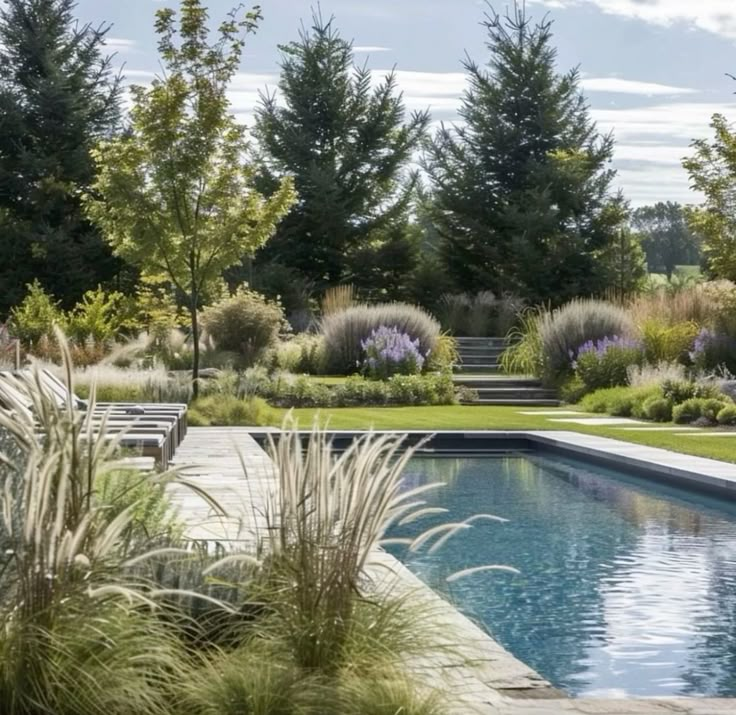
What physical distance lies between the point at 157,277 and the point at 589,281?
13.4m

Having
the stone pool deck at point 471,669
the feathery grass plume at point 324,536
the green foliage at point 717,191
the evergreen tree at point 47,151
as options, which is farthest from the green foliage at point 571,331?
the feathery grass plume at point 324,536

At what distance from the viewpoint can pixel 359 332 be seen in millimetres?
20969

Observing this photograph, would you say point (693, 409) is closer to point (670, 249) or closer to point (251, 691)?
point (251, 691)

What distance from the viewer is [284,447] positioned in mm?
3494

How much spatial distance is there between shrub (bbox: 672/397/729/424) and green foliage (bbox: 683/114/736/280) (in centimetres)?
448

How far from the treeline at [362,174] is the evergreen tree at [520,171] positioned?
1.3 inches

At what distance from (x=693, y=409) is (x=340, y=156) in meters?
15.8

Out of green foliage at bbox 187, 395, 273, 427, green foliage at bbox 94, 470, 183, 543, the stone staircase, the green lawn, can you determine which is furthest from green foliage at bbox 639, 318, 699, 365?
green foliage at bbox 94, 470, 183, 543

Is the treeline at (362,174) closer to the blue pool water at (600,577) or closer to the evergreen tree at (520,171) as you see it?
the evergreen tree at (520,171)

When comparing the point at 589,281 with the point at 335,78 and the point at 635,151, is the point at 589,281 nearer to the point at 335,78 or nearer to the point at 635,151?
the point at 635,151

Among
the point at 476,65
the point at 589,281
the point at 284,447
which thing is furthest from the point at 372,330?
the point at 284,447

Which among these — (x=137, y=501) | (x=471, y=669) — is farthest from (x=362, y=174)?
(x=137, y=501)

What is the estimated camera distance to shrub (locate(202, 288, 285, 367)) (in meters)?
20.3

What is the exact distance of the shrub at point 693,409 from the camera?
15188mm
